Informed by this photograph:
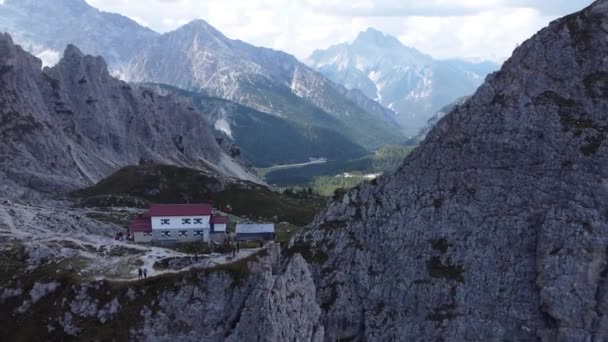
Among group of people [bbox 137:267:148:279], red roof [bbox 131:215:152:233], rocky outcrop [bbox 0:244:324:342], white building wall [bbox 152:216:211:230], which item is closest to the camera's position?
Result: rocky outcrop [bbox 0:244:324:342]

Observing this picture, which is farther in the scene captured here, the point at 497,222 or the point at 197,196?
the point at 197,196

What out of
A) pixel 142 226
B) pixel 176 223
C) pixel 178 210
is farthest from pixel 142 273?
pixel 178 210

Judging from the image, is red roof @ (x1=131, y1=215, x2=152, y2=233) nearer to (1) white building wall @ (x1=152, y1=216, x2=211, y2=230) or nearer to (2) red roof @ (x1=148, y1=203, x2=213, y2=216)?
(1) white building wall @ (x1=152, y1=216, x2=211, y2=230)

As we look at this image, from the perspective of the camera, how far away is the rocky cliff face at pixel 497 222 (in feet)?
272

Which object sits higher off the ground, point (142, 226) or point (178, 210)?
point (178, 210)

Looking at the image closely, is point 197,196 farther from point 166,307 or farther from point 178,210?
point 166,307

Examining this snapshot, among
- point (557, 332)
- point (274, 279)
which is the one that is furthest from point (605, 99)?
point (274, 279)

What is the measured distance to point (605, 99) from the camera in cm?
9119

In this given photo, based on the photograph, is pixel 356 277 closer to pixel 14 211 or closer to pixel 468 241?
pixel 468 241

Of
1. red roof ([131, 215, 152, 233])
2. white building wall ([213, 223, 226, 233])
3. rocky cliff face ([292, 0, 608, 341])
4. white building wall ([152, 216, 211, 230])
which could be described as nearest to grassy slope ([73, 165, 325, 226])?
white building wall ([213, 223, 226, 233])

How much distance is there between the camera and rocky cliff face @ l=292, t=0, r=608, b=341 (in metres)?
83.0

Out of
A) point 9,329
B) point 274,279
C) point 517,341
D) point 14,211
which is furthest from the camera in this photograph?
point 14,211

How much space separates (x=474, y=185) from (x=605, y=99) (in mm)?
23271

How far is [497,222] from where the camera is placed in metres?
89.7
